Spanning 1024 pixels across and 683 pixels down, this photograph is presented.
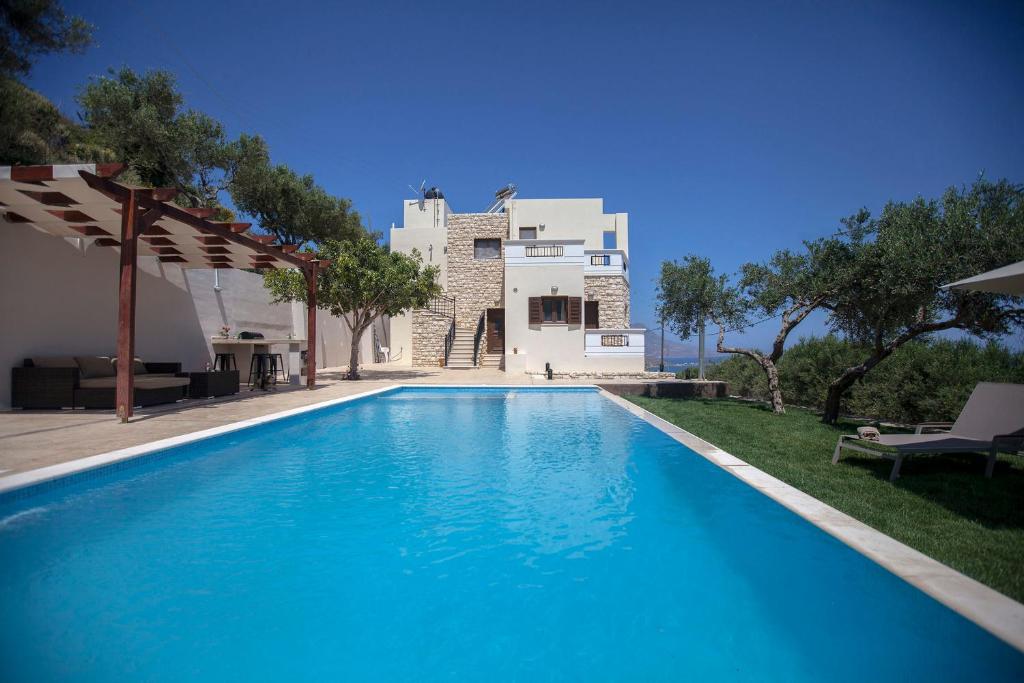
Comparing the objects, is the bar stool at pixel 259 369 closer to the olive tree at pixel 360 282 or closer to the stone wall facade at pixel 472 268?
the olive tree at pixel 360 282

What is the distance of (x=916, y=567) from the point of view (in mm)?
2521

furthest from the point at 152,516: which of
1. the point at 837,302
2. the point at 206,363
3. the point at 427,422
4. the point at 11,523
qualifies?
the point at 837,302

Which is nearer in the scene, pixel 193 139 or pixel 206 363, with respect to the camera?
pixel 206 363

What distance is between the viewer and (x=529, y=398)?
38.8ft

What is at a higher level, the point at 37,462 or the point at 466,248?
the point at 466,248

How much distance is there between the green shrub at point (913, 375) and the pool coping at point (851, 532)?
6021 mm

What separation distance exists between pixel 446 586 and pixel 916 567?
254 cm

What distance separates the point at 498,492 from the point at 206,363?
435 inches

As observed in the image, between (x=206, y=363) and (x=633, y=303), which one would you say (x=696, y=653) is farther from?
(x=633, y=303)

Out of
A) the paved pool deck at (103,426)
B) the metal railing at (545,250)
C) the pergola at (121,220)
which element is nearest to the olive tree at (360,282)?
the pergola at (121,220)

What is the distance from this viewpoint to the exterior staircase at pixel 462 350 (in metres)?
21.0

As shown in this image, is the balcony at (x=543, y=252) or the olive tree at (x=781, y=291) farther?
the balcony at (x=543, y=252)

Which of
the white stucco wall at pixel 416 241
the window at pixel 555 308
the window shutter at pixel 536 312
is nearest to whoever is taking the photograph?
the window shutter at pixel 536 312

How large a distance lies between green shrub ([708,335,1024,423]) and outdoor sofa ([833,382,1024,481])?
13.3ft
